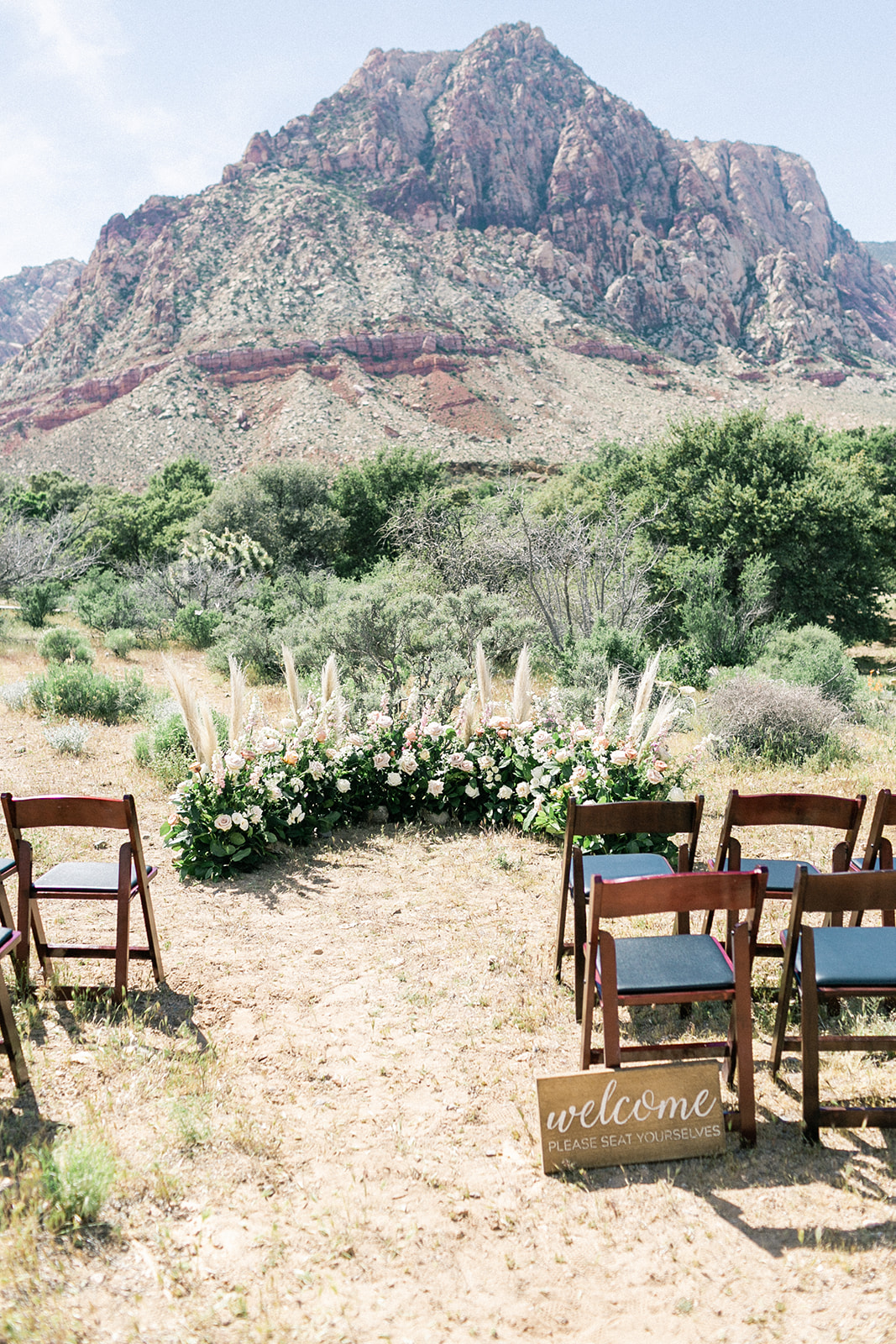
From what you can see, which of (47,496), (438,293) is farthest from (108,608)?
(438,293)

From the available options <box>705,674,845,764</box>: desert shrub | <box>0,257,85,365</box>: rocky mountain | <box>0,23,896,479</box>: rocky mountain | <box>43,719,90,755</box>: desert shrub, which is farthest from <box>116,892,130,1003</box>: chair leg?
<box>0,257,85,365</box>: rocky mountain

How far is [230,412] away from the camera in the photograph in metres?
62.2

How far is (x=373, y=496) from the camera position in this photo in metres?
26.8

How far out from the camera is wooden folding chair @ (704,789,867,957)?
3748 mm

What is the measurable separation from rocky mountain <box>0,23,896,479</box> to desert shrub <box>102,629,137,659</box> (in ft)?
98.1

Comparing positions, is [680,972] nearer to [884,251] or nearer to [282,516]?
[282,516]

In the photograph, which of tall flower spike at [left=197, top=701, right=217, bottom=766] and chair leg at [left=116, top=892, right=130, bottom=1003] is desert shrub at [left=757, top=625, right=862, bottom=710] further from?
chair leg at [left=116, top=892, right=130, bottom=1003]

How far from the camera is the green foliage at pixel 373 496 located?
2441 centimetres

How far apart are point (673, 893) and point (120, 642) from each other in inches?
537

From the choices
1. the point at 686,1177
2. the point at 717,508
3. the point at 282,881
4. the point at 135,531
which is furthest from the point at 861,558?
the point at 135,531

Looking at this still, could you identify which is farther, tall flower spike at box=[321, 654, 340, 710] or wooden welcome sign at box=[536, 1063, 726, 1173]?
tall flower spike at box=[321, 654, 340, 710]

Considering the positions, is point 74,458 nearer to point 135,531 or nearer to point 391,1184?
point 135,531

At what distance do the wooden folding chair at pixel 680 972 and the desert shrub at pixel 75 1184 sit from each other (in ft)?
5.85

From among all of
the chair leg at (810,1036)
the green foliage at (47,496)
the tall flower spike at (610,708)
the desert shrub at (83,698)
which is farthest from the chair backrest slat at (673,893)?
the green foliage at (47,496)
